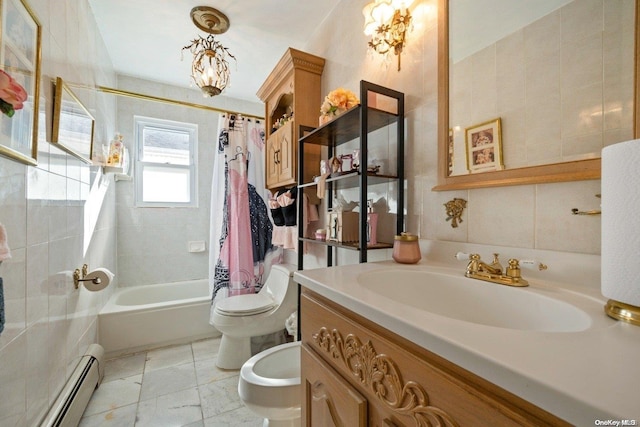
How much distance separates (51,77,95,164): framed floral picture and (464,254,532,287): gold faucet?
5.93ft

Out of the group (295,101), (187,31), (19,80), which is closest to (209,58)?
(187,31)

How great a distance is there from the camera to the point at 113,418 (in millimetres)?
1404

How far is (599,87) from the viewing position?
65cm

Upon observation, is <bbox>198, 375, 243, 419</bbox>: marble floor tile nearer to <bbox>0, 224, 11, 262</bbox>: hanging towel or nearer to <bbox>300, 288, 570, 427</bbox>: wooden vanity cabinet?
<bbox>300, 288, 570, 427</bbox>: wooden vanity cabinet

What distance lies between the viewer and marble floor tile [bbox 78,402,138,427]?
1.37 meters

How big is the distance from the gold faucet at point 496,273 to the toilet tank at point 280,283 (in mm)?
1349

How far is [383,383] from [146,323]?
2258mm

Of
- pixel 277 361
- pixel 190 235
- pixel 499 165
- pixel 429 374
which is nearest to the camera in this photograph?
pixel 429 374

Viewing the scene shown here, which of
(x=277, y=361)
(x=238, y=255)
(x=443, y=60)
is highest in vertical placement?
(x=443, y=60)

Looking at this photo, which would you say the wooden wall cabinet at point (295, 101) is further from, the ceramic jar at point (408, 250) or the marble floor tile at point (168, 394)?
the marble floor tile at point (168, 394)

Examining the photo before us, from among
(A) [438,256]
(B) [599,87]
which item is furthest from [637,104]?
(A) [438,256]

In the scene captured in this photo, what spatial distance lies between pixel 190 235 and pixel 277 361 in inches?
80.7

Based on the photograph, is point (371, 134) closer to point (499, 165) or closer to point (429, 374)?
point (499, 165)

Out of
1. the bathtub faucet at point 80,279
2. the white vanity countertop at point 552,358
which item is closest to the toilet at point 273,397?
the white vanity countertop at point 552,358
